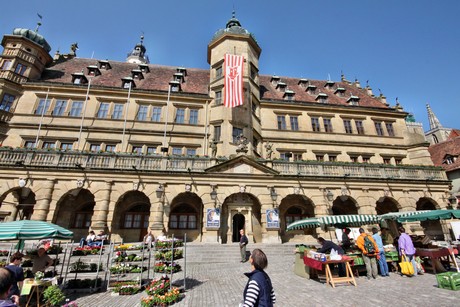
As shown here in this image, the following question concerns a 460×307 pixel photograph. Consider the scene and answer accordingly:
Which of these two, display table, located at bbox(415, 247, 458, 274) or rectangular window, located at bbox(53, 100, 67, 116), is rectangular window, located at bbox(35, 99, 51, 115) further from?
display table, located at bbox(415, 247, 458, 274)

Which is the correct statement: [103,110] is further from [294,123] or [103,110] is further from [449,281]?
[449,281]

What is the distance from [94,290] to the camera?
8.91 m

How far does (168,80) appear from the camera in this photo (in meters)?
30.3

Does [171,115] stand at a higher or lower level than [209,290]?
higher

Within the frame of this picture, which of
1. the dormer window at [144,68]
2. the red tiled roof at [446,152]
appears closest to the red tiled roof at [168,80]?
the dormer window at [144,68]

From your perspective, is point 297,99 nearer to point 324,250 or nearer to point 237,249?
point 237,249

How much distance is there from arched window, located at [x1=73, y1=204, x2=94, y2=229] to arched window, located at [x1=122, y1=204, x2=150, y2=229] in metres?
3.21

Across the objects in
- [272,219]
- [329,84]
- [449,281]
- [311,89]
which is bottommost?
[449,281]

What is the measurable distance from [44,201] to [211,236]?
1310 cm

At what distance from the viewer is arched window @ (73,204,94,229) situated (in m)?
20.3

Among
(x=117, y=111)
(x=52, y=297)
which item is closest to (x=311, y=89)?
(x=117, y=111)

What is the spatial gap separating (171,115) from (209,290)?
20.9 metres

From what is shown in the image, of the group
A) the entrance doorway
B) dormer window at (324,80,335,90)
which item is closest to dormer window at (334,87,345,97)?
dormer window at (324,80,335,90)

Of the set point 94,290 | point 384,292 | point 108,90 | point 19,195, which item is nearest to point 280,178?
point 384,292
